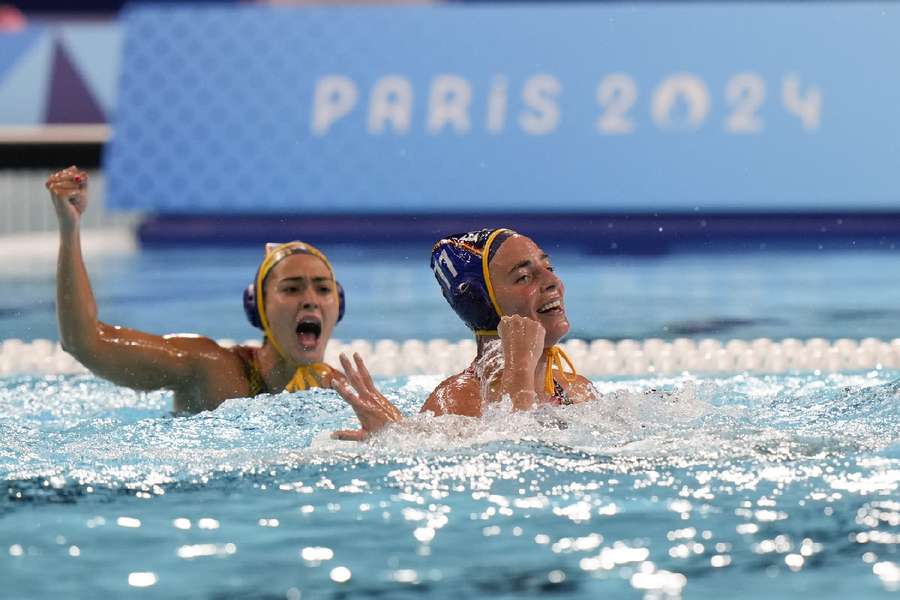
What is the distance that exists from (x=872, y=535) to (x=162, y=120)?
26.4ft

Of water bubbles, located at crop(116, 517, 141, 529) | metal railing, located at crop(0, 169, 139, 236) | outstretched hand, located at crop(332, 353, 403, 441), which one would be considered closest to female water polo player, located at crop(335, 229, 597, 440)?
outstretched hand, located at crop(332, 353, 403, 441)

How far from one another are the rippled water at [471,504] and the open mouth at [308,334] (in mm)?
165

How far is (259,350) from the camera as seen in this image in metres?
3.96

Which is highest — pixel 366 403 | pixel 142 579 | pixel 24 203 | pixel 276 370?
pixel 24 203

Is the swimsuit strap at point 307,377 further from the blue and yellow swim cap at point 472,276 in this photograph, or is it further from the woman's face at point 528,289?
the woman's face at point 528,289

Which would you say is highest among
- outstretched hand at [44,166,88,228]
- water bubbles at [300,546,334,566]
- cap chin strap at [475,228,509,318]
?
outstretched hand at [44,166,88,228]

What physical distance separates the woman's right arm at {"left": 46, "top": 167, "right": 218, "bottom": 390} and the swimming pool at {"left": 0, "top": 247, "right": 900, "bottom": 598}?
143mm

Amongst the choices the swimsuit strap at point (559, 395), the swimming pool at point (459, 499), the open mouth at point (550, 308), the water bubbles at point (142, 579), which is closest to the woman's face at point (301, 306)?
the swimming pool at point (459, 499)

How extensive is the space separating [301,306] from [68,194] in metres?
0.72

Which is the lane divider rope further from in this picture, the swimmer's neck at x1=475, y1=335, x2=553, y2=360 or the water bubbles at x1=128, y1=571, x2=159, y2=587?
the water bubbles at x1=128, y1=571, x2=159, y2=587

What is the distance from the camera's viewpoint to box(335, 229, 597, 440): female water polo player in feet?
9.68

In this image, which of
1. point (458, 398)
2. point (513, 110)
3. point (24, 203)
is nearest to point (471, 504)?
point (458, 398)

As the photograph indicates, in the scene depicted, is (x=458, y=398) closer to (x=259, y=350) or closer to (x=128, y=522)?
(x=128, y=522)

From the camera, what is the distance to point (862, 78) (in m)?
9.46
